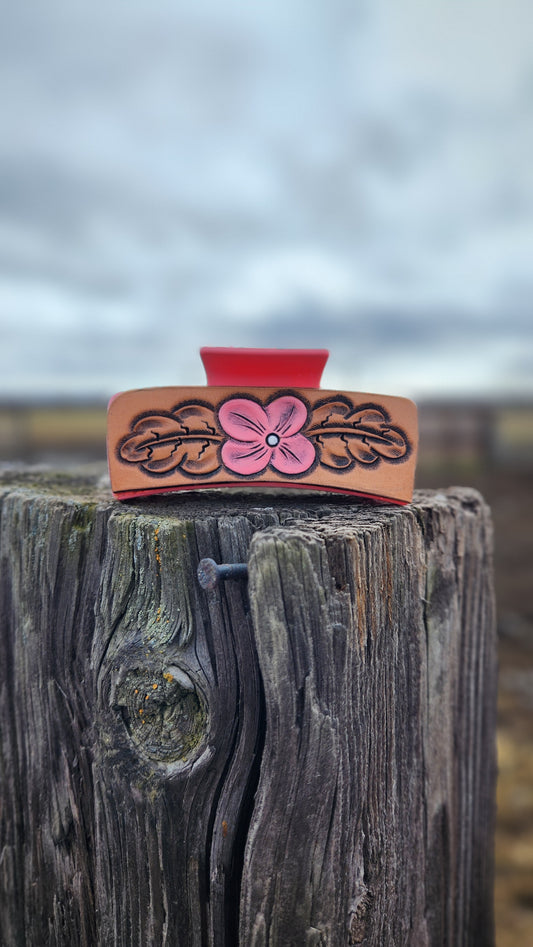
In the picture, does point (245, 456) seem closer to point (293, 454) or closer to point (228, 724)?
point (293, 454)

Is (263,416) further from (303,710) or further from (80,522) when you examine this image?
(303,710)

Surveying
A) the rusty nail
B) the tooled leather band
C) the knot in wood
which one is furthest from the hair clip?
the knot in wood

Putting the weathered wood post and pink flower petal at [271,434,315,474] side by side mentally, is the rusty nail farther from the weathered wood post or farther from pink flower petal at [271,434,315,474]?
pink flower petal at [271,434,315,474]

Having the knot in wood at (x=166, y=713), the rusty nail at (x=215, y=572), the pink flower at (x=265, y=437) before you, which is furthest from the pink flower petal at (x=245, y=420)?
the knot in wood at (x=166, y=713)

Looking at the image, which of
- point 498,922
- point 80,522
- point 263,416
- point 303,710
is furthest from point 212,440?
point 498,922

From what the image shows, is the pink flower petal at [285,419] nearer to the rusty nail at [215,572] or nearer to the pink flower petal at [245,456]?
the pink flower petal at [245,456]

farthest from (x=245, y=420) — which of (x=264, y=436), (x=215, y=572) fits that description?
(x=215, y=572)
